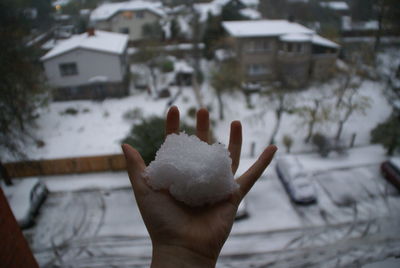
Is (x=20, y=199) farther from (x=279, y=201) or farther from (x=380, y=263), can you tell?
(x=380, y=263)

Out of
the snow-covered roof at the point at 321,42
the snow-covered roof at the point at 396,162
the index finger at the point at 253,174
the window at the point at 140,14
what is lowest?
the snow-covered roof at the point at 396,162

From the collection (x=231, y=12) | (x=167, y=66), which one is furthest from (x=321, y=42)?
(x=167, y=66)

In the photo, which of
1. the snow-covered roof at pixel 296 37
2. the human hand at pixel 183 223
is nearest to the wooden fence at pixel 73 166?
the human hand at pixel 183 223

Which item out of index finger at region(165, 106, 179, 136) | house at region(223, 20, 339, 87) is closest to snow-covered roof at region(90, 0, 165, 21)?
house at region(223, 20, 339, 87)

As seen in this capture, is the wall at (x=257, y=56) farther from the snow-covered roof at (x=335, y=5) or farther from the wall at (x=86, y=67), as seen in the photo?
the wall at (x=86, y=67)

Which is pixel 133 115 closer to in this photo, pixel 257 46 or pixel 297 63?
pixel 257 46

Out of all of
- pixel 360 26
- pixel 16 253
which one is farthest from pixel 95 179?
pixel 360 26
